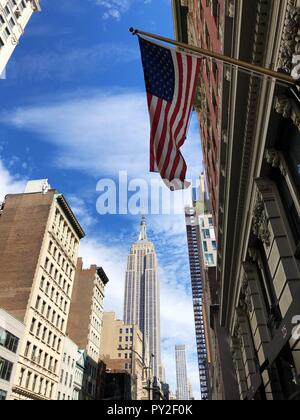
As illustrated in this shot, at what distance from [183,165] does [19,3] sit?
85839 millimetres

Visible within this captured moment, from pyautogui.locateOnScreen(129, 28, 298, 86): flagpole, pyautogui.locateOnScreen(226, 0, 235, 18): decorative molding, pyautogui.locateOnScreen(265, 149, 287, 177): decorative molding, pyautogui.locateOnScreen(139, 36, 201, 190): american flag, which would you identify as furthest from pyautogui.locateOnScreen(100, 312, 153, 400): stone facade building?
pyautogui.locateOnScreen(129, 28, 298, 86): flagpole

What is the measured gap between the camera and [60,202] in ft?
209

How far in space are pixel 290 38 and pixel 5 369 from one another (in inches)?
1762

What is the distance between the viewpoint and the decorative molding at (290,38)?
7847 millimetres

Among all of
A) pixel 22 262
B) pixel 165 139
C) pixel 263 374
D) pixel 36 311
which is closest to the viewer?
pixel 165 139

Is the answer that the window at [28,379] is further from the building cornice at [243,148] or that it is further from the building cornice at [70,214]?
the building cornice at [243,148]

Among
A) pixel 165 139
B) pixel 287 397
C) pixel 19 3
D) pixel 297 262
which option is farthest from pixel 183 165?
pixel 19 3

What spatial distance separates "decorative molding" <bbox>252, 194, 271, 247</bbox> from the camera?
1244 centimetres

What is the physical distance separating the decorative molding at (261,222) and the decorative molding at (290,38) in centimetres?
500

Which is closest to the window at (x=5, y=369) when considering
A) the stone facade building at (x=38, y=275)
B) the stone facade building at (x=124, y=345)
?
the stone facade building at (x=38, y=275)

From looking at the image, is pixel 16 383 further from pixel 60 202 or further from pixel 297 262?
pixel 297 262

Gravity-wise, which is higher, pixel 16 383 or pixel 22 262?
pixel 22 262

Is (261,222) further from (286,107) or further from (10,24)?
(10,24)

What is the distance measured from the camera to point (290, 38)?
27.2 feet
